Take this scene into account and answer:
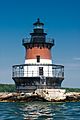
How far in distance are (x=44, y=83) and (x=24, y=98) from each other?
3.66m

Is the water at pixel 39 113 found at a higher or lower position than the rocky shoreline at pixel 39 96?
lower

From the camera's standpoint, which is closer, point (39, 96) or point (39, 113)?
point (39, 113)

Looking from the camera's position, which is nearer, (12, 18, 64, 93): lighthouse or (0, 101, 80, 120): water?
(0, 101, 80, 120): water

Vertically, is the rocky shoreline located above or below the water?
above

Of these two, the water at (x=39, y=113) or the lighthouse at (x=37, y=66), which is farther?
the lighthouse at (x=37, y=66)

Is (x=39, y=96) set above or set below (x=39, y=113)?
above

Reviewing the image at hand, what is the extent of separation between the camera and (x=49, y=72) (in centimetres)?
5562

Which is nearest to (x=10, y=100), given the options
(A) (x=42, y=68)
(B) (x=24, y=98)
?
(B) (x=24, y=98)

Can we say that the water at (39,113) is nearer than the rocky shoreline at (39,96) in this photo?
Yes

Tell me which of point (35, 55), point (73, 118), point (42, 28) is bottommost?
point (73, 118)

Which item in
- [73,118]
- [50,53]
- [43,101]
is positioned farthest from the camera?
[50,53]

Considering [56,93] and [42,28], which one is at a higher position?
[42,28]

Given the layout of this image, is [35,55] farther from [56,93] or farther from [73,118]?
[73,118]

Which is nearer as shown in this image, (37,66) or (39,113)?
(39,113)
